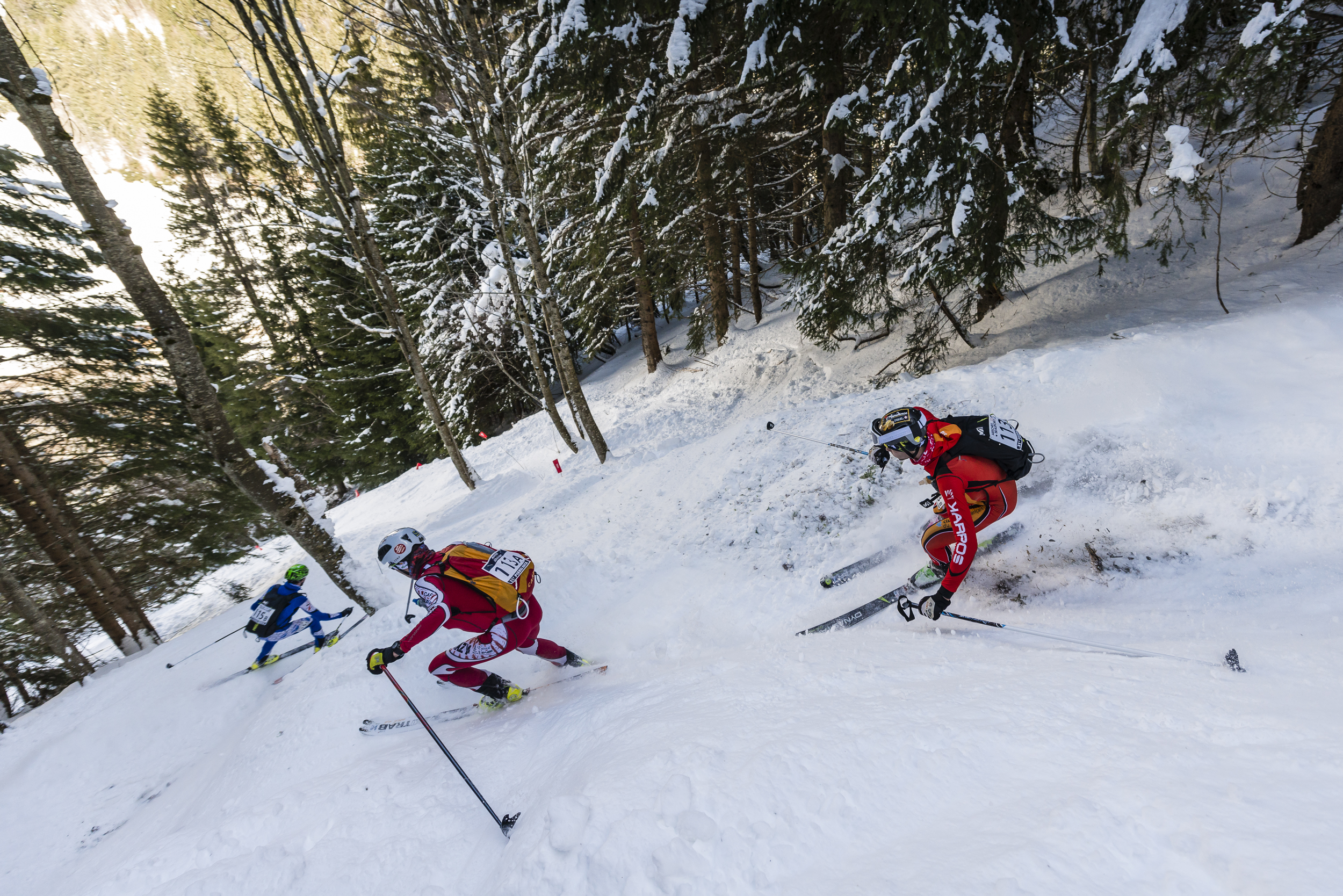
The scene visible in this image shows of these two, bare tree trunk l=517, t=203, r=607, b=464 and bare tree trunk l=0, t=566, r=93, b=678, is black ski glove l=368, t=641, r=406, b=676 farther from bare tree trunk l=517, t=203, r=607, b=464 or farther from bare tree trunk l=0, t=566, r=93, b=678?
bare tree trunk l=0, t=566, r=93, b=678

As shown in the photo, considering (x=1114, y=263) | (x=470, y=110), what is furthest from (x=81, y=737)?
(x=1114, y=263)

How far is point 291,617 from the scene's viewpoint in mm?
7289

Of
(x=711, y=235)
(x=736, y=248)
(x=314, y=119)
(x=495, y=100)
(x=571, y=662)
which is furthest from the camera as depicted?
(x=736, y=248)

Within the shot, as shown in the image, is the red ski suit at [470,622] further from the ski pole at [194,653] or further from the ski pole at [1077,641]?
the ski pole at [194,653]

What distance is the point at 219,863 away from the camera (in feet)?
11.0

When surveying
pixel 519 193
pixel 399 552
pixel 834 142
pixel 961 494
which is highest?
pixel 519 193

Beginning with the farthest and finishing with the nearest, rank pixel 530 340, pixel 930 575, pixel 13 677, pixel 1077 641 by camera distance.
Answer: pixel 13 677, pixel 530 340, pixel 930 575, pixel 1077 641

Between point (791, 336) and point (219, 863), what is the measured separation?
1384 cm

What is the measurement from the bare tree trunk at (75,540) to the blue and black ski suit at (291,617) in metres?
6.33

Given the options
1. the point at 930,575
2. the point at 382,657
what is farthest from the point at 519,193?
the point at 930,575

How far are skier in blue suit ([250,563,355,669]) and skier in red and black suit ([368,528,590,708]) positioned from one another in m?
3.41

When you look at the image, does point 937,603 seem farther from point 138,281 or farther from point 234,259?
point 234,259

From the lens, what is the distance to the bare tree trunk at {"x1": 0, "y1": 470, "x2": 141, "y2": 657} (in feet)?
30.3

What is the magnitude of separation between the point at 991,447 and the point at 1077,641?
1709 mm
